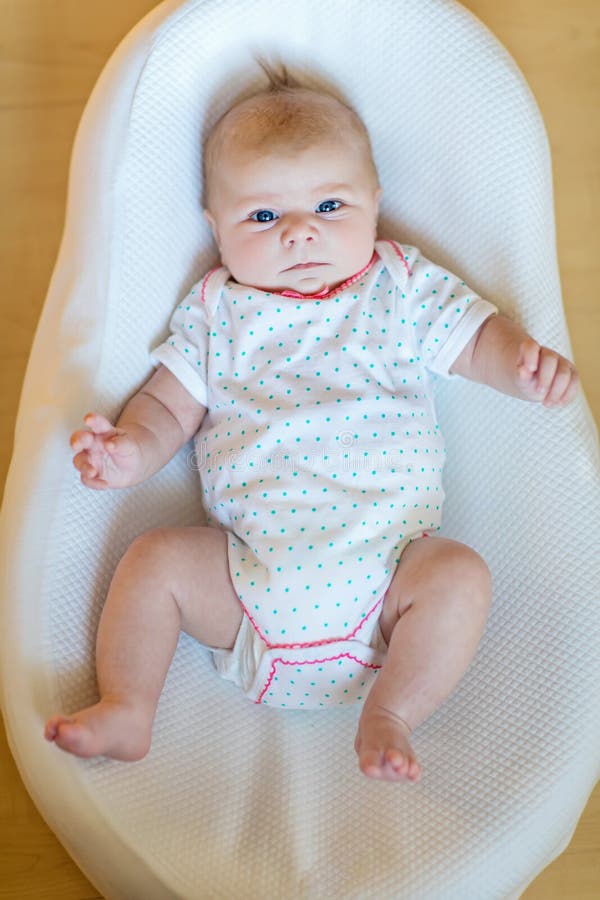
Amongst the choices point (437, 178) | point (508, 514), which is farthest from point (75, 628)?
point (437, 178)

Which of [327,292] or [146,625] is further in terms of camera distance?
[327,292]

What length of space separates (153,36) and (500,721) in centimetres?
92

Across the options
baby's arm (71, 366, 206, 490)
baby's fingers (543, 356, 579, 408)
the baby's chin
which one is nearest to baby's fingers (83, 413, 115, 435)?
baby's arm (71, 366, 206, 490)

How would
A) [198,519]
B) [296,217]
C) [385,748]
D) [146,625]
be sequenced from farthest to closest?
1. [198,519]
2. [296,217]
3. [146,625]
4. [385,748]

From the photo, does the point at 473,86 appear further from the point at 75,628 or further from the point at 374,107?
the point at 75,628

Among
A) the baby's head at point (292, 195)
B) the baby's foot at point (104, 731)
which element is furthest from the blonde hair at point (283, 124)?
the baby's foot at point (104, 731)

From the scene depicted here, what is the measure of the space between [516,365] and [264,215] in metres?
0.35

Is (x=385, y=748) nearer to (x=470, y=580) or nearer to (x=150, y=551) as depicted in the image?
(x=470, y=580)

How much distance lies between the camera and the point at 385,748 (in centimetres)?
98

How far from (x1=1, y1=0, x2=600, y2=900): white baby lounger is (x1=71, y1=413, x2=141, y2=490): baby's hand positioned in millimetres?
51

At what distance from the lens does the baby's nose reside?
118 cm

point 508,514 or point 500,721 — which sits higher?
point 508,514

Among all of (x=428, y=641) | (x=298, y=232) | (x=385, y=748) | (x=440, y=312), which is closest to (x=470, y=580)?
(x=428, y=641)

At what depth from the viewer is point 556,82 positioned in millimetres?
1662
